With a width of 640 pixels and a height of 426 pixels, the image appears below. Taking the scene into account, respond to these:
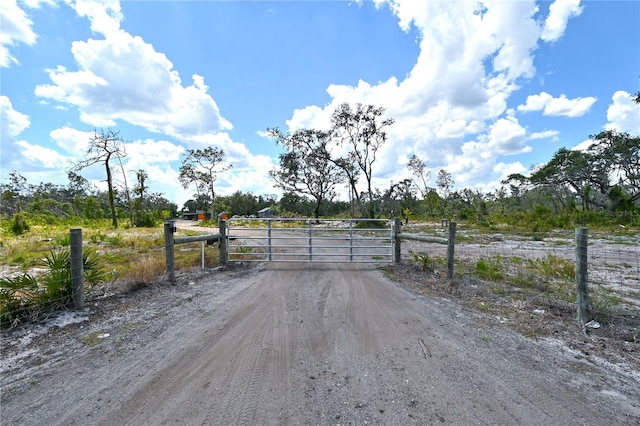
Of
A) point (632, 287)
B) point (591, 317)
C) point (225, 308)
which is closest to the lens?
point (591, 317)

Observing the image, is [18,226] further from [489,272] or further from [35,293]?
[489,272]

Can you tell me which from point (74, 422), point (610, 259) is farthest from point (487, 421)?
point (610, 259)

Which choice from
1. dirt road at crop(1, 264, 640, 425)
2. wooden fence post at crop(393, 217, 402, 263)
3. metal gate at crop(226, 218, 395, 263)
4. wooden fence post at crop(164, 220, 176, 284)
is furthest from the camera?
wooden fence post at crop(393, 217, 402, 263)

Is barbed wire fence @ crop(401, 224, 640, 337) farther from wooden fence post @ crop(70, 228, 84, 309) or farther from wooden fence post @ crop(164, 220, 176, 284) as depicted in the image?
wooden fence post @ crop(70, 228, 84, 309)

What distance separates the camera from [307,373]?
296 centimetres

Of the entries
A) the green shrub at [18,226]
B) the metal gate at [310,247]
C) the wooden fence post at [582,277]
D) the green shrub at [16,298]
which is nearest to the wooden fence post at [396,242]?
the metal gate at [310,247]

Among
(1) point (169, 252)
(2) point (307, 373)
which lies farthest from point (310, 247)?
(2) point (307, 373)

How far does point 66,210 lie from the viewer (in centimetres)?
4388

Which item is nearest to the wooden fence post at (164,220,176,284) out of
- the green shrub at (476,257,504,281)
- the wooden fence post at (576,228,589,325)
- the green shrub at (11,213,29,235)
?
the green shrub at (476,257,504,281)

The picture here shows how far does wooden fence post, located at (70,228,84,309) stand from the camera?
179 inches

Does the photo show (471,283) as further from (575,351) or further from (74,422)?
(74,422)

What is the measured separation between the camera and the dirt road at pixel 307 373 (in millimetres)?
2402

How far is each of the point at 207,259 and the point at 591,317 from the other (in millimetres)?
7634

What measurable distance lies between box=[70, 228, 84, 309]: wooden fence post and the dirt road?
489 mm
